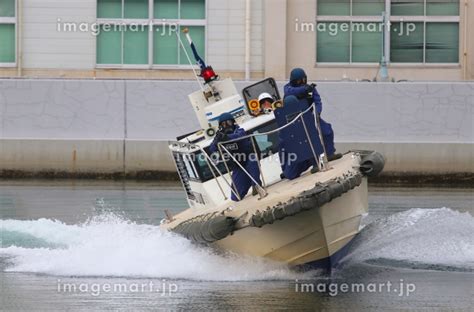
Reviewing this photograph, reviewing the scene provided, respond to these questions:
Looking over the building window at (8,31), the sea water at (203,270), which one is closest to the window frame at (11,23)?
the building window at (8,31)

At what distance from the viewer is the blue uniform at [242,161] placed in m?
15.7

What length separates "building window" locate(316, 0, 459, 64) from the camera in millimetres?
33156

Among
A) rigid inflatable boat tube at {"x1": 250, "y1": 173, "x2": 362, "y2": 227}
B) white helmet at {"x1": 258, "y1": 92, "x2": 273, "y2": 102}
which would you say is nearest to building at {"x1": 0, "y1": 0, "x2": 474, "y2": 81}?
white helmet at {"x1": 258, "y1": 92, "x2": 273, "y2": 102}

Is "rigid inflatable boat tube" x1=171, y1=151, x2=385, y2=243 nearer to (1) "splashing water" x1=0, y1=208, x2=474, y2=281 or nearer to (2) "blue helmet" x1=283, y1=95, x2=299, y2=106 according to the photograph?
(1) "splashing water" x1=0, y1=208, x2=474, y2=281

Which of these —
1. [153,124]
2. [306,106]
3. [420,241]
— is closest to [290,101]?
[306,106]

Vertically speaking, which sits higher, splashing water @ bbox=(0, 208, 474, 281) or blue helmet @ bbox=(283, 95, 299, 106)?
blue helmet @ bbox=(283, 95, 299, 106)

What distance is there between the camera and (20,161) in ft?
98.5

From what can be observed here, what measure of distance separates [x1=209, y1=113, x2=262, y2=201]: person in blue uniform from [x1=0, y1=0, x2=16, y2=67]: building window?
58.9 feet

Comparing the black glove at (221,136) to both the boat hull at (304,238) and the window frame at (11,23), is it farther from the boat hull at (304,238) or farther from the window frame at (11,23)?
the window frame at (11,23)

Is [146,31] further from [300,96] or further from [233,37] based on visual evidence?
[300,96]

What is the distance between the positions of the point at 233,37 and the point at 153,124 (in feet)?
12.3

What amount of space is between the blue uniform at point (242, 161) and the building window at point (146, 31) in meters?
17.2

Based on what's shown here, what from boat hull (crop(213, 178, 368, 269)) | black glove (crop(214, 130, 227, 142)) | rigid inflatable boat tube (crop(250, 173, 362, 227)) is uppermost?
black glove (crop(214, 130, 227, 142))

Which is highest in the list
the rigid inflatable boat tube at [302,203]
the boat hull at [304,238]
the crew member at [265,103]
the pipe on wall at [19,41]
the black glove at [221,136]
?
the pipe on wall at [19,41]
